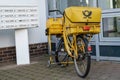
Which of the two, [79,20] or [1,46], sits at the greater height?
[79,20]

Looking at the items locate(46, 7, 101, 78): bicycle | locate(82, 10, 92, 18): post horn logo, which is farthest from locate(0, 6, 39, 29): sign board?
locate(82, 10, 92, 18): post horn logo

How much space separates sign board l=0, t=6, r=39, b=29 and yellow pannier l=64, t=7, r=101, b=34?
196 centimetres

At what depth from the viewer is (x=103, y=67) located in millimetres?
6434

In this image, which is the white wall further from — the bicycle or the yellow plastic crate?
the bicycle

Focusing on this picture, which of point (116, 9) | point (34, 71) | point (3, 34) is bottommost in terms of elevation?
point (34, 71)

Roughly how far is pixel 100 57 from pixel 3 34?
8.39 feet

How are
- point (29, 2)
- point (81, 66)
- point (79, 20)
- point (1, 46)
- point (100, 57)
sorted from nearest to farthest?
point (79, 20) < point (81, 66) < point (100, 57) < point (1, 46) < point (29, 2)

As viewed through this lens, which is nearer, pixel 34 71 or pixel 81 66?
pixel 81 66

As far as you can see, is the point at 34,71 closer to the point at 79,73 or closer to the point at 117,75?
the point at 79,73

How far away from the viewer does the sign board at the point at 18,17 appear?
6.91 m

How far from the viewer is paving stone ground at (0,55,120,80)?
5.68 metres

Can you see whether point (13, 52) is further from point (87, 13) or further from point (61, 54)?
point (87, 13)

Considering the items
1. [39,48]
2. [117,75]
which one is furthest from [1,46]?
[117,75]

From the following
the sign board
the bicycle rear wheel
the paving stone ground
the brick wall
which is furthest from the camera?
the brick wall
